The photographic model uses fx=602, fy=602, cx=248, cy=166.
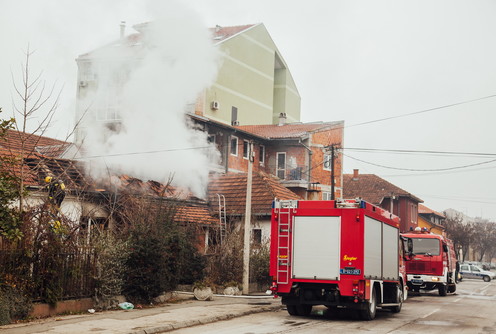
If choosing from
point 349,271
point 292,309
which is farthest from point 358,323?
point 292,309

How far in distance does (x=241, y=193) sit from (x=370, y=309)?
16257 millimetres

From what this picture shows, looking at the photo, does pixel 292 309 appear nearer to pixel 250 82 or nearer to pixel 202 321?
pixel 202 321

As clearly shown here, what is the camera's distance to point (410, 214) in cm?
7081

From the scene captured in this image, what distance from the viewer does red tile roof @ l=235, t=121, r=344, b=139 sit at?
47.1 meters

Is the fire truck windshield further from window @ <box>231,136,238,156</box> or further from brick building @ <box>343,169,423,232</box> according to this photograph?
brick building @ <box>343,169,423,232</box>

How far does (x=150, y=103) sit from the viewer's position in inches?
1073

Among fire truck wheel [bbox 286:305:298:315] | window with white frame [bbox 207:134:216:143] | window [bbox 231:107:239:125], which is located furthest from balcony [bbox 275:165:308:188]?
fire truck wheel [bbox 286:305:298:315]

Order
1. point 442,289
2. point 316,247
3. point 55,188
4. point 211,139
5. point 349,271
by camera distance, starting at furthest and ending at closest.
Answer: point 211,139 → point 442,289 → point 55,188 → point 316,247 → point 349,271

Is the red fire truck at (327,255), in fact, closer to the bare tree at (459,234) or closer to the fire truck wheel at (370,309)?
the fire truck wheel at (370,309)

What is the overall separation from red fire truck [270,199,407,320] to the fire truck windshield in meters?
12.6

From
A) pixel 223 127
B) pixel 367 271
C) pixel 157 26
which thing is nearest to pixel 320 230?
pixel 367 271

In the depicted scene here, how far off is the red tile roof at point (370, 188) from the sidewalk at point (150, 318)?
47480 mm

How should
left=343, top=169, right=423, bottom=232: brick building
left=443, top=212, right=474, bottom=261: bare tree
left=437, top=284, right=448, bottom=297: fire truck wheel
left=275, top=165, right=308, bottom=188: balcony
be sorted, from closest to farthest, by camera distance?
left=437, top=284, right=448, bottom=297: fire truck wheel, left=275, top=165, right=308, bottom=188: balcony, left=343, top=169, right=423, bottom=232: brick building, left=443, top=212, right=474, bottom=261: bare tree

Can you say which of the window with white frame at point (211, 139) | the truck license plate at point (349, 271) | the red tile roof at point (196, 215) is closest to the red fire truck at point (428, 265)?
the red tile roof at point (196, 215)
